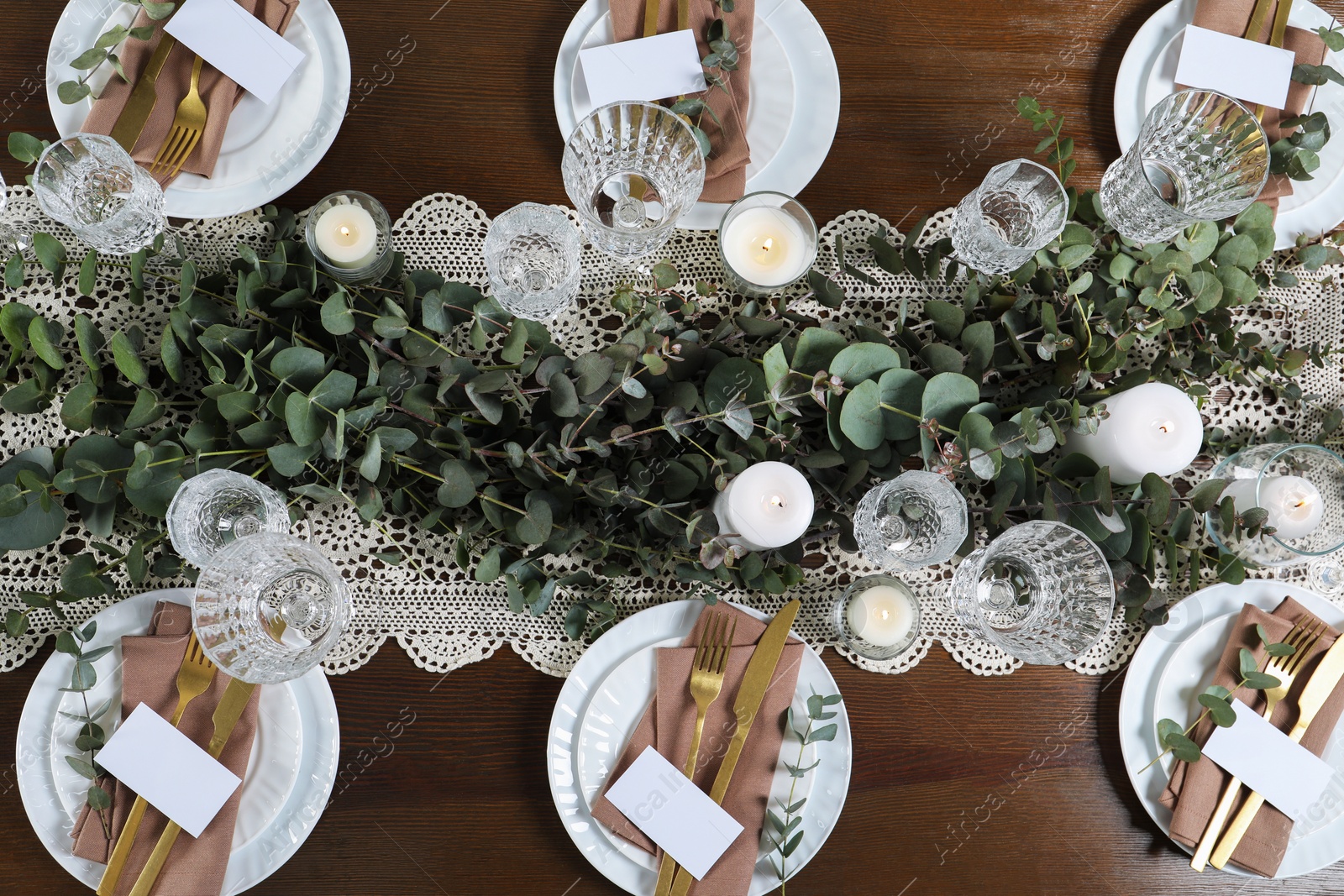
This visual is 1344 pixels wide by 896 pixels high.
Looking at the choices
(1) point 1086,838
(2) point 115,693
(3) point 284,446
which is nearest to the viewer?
(3) point 284,446

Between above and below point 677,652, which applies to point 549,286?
above

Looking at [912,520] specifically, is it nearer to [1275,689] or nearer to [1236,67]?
[1275,689]

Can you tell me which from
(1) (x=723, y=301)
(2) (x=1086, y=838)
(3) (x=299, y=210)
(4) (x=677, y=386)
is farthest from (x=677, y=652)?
(3) (x=299, y=210)

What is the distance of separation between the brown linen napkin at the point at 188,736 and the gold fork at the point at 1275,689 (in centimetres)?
117

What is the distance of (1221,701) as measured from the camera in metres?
1.01

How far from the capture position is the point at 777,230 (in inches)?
38.4

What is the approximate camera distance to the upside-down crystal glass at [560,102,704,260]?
0.95 meters

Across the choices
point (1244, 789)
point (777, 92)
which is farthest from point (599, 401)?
point (1244, 789)

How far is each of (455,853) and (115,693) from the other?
44 cm

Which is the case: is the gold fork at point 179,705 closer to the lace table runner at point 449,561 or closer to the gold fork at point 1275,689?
the lace table runner at point 449,561

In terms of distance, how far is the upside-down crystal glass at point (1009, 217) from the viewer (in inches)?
36.9

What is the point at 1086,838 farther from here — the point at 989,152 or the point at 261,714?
the point at 261,714

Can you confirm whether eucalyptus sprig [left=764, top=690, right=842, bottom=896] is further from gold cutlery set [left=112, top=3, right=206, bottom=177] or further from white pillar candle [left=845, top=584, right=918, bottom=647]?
gold cutlery set [left=112, top=3, right=206, bottom=177]

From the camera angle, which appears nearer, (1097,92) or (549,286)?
(549,286)
